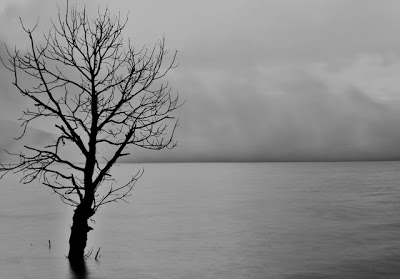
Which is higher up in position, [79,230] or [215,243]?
[79,230]

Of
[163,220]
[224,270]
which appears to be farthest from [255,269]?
[163,220]

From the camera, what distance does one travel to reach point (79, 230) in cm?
1898

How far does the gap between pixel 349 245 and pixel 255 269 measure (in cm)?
988

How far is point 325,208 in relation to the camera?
202 feet

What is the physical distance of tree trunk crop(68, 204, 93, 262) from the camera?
18719 mm

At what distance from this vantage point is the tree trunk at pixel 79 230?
18719mm

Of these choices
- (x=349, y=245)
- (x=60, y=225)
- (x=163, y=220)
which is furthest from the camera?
(x=163, y=220)

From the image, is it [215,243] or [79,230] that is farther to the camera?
[215,243]

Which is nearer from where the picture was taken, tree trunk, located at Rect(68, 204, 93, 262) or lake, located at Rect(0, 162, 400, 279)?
tree trunk, located at Rect(68, 204, 93, 262)

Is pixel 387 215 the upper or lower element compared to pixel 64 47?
lower

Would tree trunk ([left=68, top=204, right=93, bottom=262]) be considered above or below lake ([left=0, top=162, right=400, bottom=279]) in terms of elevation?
above

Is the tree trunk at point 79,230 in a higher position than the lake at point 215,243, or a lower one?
higher

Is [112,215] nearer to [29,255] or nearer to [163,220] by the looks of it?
[163,220]

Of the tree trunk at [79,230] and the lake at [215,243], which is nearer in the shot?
the tree trunk at [79,230]
